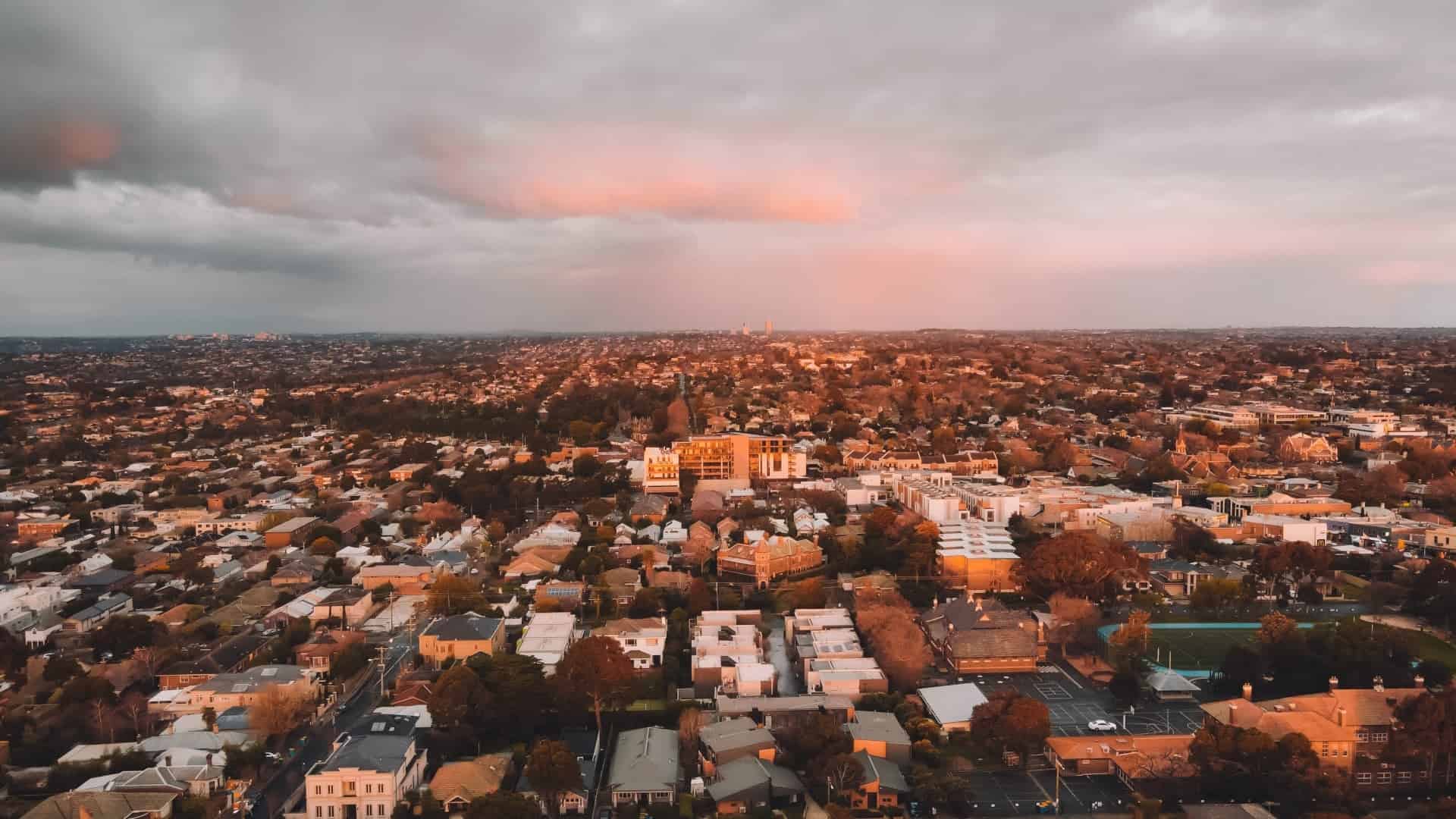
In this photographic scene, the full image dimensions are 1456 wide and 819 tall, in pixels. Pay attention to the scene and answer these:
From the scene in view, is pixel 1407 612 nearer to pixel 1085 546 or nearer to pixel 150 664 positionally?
pixel 1085 546

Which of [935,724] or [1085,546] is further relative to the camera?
[1085,546]

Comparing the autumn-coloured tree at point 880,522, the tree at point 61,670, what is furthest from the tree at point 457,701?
the autumn-coloured tree at point 880,522

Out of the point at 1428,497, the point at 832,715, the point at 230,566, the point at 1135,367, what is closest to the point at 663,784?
the point at 832,715

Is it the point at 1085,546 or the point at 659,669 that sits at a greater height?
the point at 1085,546

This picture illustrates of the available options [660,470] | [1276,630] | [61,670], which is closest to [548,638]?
[61,670]

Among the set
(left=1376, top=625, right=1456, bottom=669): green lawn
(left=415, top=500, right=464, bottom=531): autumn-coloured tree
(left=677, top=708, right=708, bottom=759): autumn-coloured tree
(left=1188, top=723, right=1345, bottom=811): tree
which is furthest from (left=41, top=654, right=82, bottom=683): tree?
(left=1376, top=625, right=1456, bottom=669): green lawn

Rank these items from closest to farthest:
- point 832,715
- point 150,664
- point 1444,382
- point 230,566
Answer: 1. point 832,715
2. point 150,664
3. point 230,566
4. point 1444,382

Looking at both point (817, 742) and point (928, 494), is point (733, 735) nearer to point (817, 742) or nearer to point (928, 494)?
point (817, 742)
